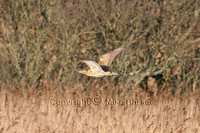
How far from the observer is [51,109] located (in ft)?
A: 16.2

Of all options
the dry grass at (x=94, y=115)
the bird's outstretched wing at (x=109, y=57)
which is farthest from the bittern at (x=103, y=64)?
the dry grass at (x=94, y=115)

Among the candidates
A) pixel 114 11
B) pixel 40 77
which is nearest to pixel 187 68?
pixel 114 11

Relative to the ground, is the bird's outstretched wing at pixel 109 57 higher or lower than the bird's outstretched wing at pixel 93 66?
higher

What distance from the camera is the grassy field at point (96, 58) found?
493 centimetres

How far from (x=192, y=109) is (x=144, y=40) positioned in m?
0.52

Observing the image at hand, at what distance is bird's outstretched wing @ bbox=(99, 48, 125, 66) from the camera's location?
4.94 meters

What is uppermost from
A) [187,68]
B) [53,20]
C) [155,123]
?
[53,20]

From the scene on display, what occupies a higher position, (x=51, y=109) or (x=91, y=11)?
(x=91, y=11)

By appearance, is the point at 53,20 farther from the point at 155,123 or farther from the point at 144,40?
the point at 155,123

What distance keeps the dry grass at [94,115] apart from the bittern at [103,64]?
0.52ft

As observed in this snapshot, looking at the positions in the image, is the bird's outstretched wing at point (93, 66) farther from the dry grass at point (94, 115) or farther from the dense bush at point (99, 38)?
the dry grass at point (94, 115)

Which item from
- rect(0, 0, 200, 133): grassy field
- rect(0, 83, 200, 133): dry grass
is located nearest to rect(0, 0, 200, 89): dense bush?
rect(0, 0, 200, 133): grassy field

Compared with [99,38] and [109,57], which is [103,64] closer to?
[109,57]

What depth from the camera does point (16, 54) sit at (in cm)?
502
